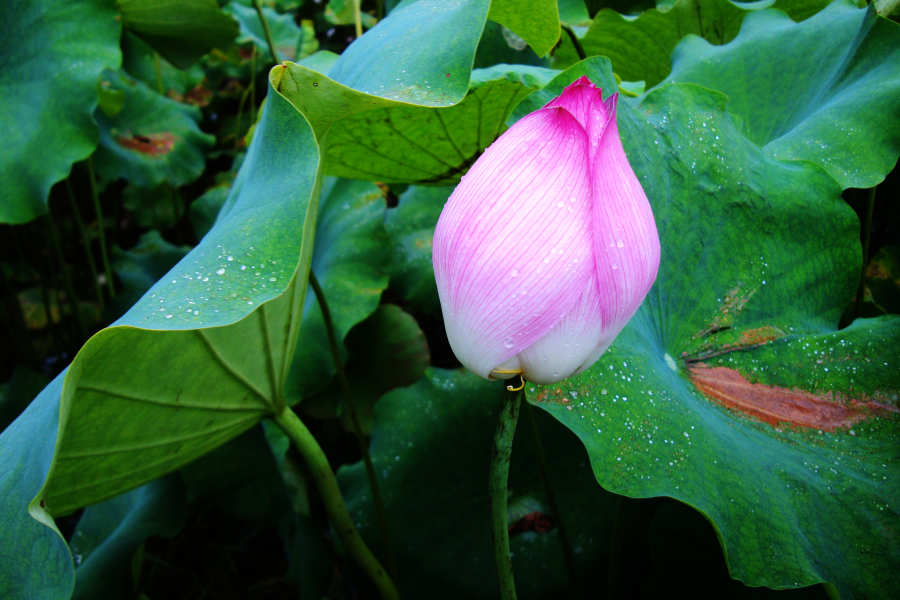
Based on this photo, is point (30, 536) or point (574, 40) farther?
point (574, 40)

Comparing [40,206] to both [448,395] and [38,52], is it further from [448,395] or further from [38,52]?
[448,395]

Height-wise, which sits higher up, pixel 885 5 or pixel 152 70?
pixel 885 5

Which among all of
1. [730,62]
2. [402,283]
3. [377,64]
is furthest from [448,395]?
[730,62]

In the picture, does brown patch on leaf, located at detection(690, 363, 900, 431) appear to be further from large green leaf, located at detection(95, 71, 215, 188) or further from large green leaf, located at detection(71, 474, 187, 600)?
large green leaf, located at detection(95, 71, 215, 188)

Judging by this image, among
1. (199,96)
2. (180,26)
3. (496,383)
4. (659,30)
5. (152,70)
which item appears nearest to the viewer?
(496,383)

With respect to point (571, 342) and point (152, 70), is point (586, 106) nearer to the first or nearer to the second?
point (571, 342)

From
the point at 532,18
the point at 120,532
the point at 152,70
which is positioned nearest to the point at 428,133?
the point at 532,18

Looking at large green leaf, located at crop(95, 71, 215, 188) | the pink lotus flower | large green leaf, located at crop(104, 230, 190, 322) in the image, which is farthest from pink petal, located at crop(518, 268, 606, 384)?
large green leaf, located at crop(95, 71, 215, 188)
